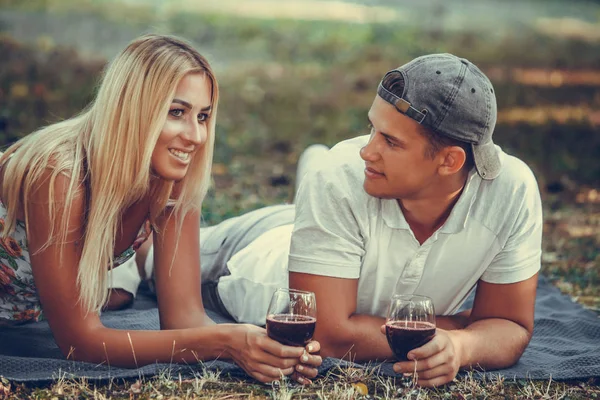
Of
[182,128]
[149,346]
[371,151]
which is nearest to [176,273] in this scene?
[149,346]

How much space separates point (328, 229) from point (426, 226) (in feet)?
1.56

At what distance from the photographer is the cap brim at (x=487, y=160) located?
3604 millimetres

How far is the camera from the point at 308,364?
3.40 m

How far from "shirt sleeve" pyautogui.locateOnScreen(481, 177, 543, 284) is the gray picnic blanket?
1.40ft

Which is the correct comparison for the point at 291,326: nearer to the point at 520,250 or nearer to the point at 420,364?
the point at 420,364

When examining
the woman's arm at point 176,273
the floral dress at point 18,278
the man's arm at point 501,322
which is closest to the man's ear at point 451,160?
the man's arm at point 501,322

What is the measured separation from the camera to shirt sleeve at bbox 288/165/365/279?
11.8 feet

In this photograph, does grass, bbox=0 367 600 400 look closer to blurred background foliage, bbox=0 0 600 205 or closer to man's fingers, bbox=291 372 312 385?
man's fingers, bbox=291 372 312 385

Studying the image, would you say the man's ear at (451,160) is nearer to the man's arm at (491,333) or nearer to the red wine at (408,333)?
the man's arm at (491,333)

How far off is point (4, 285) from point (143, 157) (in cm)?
103

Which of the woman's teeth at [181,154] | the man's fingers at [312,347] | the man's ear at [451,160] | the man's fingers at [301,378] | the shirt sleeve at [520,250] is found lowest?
the man's fingers at [301,378]

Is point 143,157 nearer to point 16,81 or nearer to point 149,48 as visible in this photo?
point 149,48

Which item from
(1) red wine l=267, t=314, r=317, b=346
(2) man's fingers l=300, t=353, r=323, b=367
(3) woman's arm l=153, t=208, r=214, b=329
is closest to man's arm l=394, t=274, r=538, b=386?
(2) man's fingers l=300, t=353, r=323, b=367

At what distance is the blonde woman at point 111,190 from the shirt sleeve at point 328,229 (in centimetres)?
39
